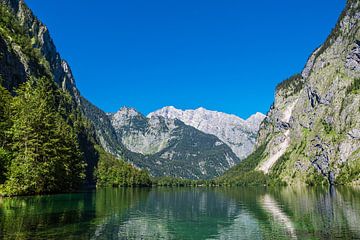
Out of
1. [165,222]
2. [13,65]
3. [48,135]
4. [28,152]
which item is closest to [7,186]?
[28,152]

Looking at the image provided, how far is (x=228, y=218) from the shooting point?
222ft

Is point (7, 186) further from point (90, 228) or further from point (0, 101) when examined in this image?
point (90, 228)

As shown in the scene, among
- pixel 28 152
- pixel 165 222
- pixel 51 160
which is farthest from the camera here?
pixel 51 160

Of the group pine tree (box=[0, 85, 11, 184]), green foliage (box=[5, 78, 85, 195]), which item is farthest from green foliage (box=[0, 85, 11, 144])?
green foliage (box=[5, 78, 85, 195])

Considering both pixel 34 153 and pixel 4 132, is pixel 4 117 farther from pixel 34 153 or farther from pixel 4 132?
A: pixel 34 153

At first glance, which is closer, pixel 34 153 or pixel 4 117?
pixel 34 153

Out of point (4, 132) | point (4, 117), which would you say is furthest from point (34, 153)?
point (4, 117)

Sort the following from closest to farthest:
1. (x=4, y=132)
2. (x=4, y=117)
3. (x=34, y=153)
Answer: (x=4, y=132) → (x=34, y=153) → (x=4, y=117)

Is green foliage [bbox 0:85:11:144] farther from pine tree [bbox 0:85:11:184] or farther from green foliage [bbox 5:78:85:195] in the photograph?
green foliage [bbox 5:78:85:195]

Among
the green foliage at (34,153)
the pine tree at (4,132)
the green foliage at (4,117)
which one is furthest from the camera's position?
the green foliage at (4,117)

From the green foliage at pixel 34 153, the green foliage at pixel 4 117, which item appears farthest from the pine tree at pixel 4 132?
the green foliage at pixel 34 153

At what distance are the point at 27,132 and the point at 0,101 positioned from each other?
13259 mm

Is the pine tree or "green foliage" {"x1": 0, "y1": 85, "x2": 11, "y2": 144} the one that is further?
"green foliage" {"x1": 0, "y1": 85, "x2": 11, "y2": 144}

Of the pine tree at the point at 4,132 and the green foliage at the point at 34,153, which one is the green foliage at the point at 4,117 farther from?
the green foliage at the point at 34,153
